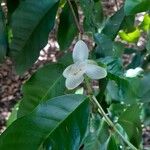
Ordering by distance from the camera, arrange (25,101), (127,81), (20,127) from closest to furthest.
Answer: (20,127) < (127,81) < (25,101)

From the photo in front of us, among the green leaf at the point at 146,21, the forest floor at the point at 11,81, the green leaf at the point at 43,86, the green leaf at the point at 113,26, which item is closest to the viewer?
the green leaf at the point at 43,86

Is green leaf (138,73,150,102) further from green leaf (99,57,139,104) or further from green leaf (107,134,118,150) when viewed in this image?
green leaf (107,134,118,150)

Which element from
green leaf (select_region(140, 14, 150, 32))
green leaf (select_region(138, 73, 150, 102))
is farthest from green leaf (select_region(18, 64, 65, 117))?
green leaf (select_region(140, 14, 150, 32))

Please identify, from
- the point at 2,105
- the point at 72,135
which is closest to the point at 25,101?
the point at 72,135

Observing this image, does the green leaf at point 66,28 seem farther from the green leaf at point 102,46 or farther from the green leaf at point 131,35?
the green leaf at point 131,35

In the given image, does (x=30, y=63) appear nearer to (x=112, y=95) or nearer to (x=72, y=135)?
(x=112, y=95)

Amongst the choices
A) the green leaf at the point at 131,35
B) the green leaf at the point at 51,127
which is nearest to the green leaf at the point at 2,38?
the green leaf at the point at 51,127
